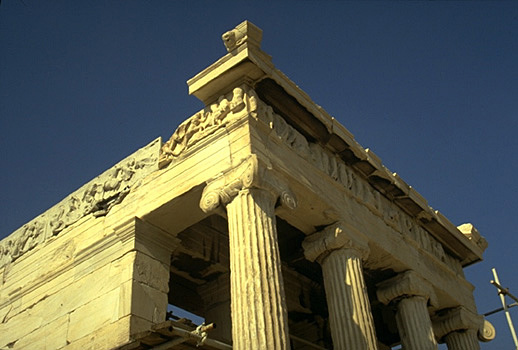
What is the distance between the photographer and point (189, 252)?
44.9 feet

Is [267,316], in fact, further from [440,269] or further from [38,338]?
[440,269]

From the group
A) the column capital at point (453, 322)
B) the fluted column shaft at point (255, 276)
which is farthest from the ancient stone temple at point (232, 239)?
the column capital at point (453, 322)

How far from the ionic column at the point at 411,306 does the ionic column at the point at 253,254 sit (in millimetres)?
4688

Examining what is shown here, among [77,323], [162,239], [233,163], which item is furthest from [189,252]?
[233,163]

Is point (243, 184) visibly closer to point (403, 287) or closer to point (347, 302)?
point (347, 302)

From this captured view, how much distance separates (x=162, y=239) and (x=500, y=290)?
11.3m

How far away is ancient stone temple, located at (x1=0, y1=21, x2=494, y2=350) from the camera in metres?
10.1

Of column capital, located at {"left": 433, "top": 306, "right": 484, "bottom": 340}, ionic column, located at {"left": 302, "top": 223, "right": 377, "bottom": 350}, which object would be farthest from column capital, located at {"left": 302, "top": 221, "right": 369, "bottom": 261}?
column capital, located at {"left": 433, "top": 306, "right": 484, "bottom": 340}

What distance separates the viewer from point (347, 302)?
11.5 m

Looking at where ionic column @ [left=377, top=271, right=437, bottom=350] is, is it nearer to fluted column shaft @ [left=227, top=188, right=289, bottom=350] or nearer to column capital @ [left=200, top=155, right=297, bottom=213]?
column capital @ [left=200, top=155, right=297, bottom=213]

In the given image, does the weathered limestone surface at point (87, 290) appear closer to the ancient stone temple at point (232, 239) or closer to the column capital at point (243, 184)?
the ancient stone temple at point (232, 239)

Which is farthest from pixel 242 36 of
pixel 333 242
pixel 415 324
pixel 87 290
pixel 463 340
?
pixel 463 340

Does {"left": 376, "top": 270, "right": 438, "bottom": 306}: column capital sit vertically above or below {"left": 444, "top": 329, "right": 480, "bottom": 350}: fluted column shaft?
above

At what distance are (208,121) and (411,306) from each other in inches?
253
